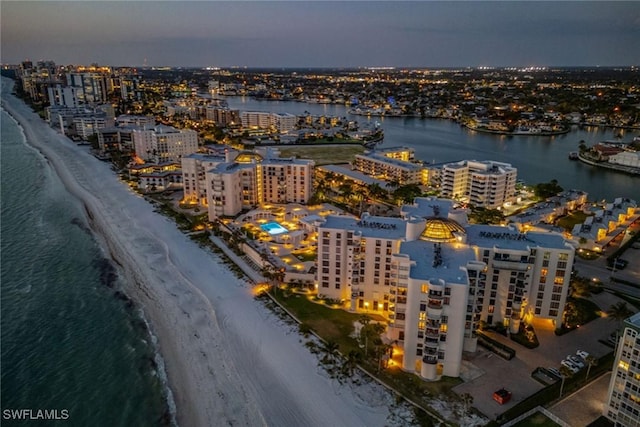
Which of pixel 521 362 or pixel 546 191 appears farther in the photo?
pixel 546 191

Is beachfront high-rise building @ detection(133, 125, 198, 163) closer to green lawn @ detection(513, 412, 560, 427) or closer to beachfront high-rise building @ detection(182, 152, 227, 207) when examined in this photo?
beachfront high-rise building @ detection(182, 152, 227, 207)

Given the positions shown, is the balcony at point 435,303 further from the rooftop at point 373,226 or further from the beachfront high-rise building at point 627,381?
the beachfront high-rise building at point 627,381

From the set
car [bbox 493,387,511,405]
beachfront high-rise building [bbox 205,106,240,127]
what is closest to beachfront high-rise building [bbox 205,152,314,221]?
car [bbox 493,387,511,405]

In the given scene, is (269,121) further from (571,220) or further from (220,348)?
(220,348)

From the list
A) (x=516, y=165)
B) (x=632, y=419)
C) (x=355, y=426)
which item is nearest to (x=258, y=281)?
(x=355, y=426)

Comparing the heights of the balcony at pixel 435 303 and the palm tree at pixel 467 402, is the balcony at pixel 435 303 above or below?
above

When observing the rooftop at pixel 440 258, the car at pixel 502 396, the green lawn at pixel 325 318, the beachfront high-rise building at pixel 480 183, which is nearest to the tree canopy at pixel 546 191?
the beachfront high-rise building at pixel 480 183

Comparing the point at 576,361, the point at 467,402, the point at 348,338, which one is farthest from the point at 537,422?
the point at 348,338
